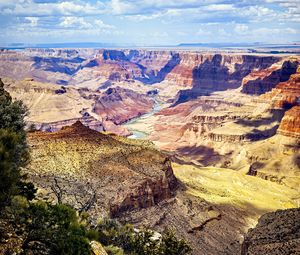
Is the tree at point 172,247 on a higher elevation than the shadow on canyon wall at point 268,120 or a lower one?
higher

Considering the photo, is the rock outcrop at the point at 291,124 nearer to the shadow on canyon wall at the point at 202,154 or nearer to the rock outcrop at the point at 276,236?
the shadow on canyon wall at the point at 202,154

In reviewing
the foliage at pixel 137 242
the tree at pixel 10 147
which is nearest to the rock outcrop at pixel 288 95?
the foliage at pixel 137 242

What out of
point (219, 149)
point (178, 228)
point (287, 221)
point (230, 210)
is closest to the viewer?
point (287, 221)

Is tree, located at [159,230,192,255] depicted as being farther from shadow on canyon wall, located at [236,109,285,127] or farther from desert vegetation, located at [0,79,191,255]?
shadow on canyon wall, located at [236,109,285,127]

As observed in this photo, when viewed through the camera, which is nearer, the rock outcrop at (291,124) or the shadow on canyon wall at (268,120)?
the rock outcrop at (291,124)

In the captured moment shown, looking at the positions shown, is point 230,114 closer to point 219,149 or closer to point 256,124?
point 256,124

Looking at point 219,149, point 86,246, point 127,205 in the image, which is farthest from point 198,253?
point 219,149
